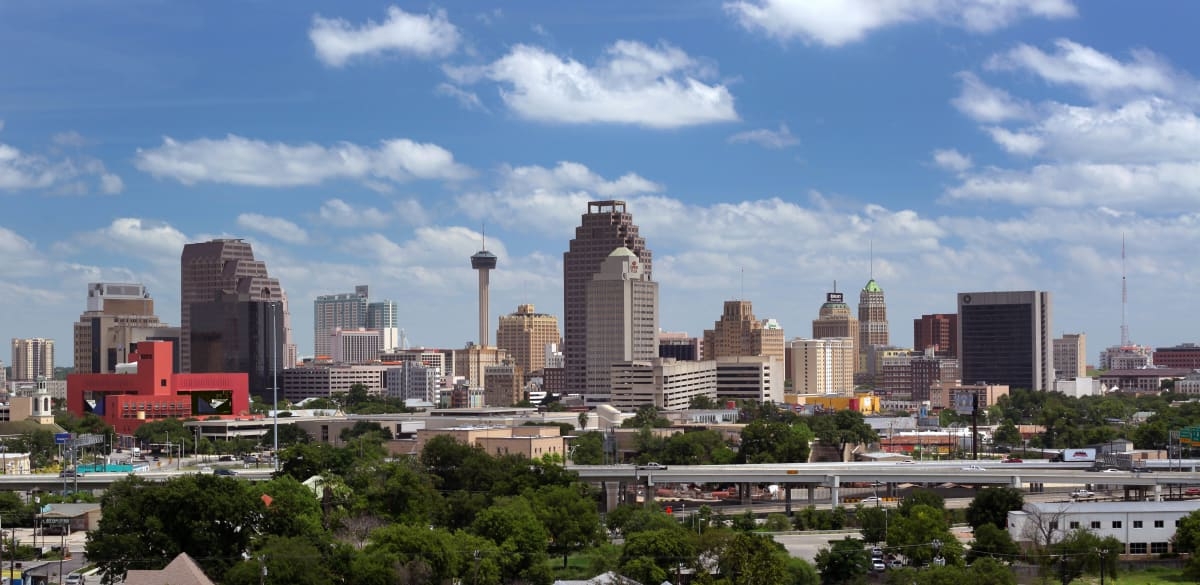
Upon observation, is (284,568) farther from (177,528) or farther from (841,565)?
(841,565)

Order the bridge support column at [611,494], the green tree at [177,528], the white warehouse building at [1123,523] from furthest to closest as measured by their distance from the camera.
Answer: the bridge support column at [611,494]
the white warehouse building at [1123,523]
the green tree at [177,528]

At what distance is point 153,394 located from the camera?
140125mm

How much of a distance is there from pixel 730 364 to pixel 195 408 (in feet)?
238

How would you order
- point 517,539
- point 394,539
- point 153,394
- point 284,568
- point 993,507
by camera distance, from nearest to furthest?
point 284,568, point 394,539, point 517,539, point 993,507, point 153,394

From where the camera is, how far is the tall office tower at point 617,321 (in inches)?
7269

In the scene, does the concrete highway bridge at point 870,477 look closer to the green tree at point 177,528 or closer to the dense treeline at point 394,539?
the dense treeline at point 394,539

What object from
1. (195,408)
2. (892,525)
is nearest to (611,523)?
(892,525)

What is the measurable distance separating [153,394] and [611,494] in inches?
2569

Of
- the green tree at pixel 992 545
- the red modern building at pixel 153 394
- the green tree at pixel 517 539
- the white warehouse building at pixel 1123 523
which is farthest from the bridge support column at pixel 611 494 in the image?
the red modern building at pixel 153 394

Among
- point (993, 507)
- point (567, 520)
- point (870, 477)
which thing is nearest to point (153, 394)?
point (870, 477)

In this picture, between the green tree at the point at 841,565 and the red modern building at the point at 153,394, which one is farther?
the red modern building at the point at 153,394

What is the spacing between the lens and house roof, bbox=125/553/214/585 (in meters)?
44.7

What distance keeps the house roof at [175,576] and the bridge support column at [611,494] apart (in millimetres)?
42164

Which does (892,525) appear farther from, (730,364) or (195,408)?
(730,364)
